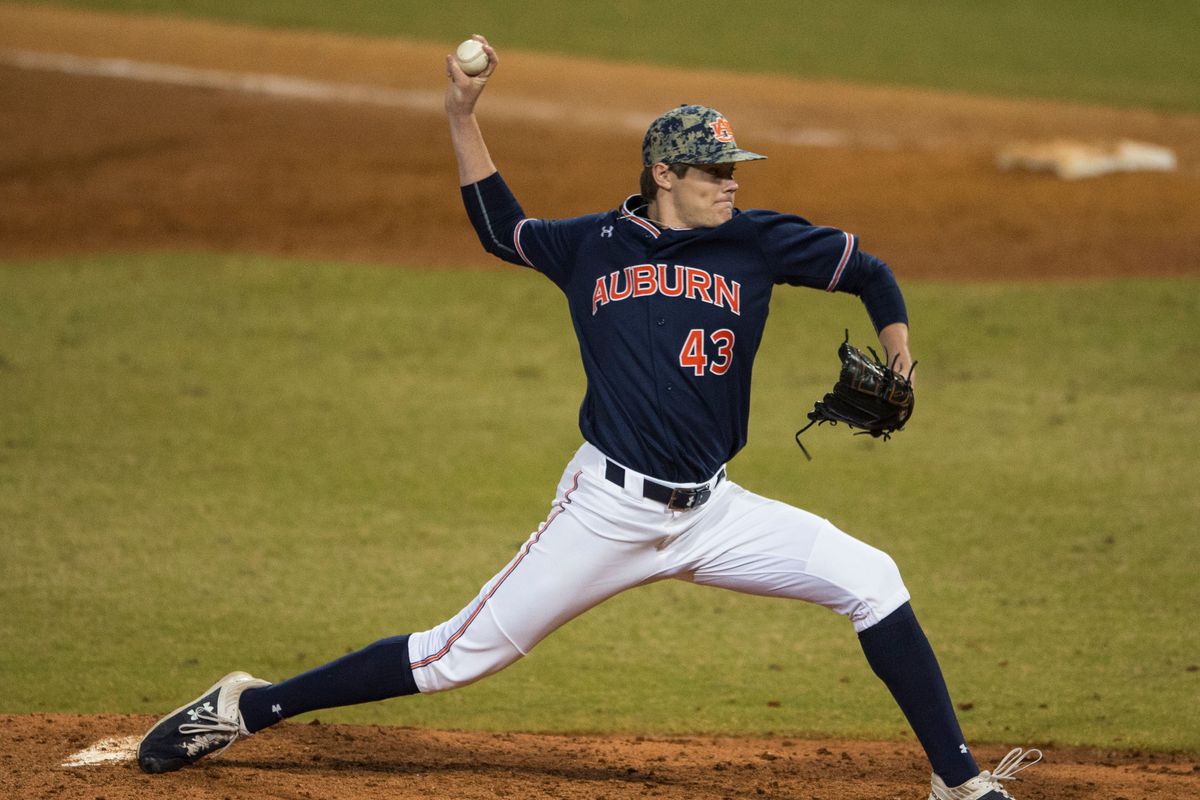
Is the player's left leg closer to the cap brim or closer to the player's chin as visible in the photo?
the player's chin

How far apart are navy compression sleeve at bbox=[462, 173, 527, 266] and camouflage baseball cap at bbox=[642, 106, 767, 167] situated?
450mm

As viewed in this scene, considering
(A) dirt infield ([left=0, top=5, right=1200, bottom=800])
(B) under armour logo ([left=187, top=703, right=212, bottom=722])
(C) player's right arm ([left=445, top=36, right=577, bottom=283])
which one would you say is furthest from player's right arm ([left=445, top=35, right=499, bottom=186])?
(A) dirt infield ([left=0, top=5, right=1200, bottom=800])

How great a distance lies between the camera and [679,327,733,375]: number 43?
11.9 feet

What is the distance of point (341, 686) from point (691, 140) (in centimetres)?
171

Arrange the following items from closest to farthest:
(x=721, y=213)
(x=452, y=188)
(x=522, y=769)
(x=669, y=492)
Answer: (x=669, y=492), (x=721, y=213), (x=522, y=769), (x=452, y=188)

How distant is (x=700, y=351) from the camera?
11.9ft

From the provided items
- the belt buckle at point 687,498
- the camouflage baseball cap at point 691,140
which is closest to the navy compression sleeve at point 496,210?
the camouflage baseball cap at point 691,140

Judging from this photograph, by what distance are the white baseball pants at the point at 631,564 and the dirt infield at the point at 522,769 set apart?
47 cm

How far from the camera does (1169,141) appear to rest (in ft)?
46.5

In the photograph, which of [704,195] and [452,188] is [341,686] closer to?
[704,195]

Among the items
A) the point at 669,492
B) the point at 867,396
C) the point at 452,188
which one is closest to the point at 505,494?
the point at 669,492

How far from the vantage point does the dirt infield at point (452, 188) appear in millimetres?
4090

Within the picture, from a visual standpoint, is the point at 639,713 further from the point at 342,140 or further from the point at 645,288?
the point at 342,140

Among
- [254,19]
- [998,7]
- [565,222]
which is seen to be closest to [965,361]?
[565,222]
